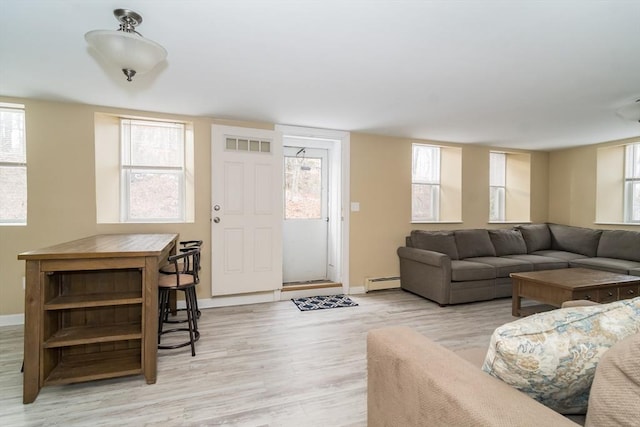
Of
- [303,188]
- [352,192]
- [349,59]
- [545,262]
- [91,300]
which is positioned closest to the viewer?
[91,300]

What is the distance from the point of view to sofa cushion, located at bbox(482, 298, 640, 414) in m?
0.91

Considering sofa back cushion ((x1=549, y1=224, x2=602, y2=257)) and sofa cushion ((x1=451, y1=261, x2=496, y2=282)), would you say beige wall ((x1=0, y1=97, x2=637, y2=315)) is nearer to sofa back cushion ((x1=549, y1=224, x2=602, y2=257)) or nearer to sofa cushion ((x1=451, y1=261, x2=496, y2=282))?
sofa back cushion ((x1=549, y1=224, x2=602, y2=257))

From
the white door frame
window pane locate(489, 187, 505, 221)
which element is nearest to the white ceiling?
the white door frame

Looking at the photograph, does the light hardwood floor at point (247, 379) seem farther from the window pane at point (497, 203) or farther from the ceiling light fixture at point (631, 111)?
the window pane at point (497, 203)

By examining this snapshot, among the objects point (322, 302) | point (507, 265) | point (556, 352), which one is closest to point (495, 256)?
point (507, 265)

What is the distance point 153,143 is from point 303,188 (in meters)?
2.07

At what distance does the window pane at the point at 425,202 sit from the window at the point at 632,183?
280 cm

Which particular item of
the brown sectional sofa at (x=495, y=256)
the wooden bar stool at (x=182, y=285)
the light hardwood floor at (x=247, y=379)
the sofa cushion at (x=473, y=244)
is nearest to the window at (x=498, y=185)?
the brown sectional sofa at (x=495, y=256)

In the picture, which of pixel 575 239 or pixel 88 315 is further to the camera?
pixel 575 239

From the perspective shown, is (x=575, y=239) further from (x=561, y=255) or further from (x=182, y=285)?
(x=182, y=285)

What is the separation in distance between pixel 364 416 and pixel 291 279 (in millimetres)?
3040

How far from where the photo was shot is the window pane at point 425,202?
5097 mm

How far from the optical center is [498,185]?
18.9 feet

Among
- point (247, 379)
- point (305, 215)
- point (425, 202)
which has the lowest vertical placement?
point (247, 379)
